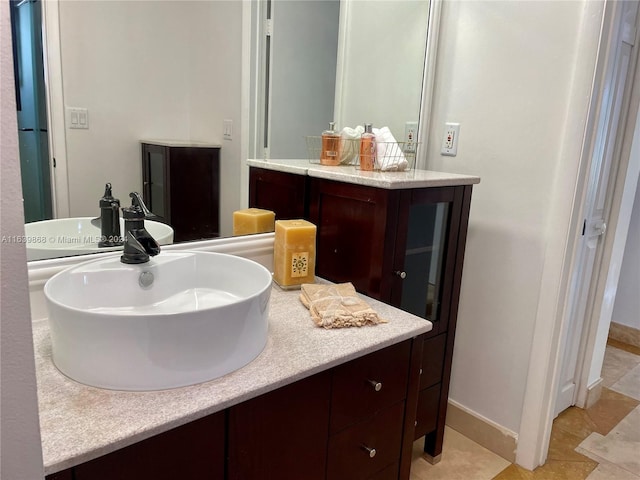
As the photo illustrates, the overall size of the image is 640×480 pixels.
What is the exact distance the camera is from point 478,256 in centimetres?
188

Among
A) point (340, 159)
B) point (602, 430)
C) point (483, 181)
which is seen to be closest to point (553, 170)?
point (483, 181)

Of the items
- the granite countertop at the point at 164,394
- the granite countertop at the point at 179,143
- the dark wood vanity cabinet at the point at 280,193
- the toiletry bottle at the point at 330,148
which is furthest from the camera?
the toiletry bottle at the point at 330,148

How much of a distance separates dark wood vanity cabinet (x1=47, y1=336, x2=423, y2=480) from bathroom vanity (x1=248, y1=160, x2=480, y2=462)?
0.28m

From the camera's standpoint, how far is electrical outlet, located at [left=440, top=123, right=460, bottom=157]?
1861 mm

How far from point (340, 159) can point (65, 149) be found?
846 millimetres

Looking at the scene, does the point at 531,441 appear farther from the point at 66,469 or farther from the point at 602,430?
the point at 66,469

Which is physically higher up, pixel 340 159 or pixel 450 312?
pixel 340 159

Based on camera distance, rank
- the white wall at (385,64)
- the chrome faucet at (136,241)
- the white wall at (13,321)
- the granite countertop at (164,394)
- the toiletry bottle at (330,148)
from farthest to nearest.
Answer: the white wall at (385,64)
the toiletry bottle at (330,148)
the chrome faucet at (136,241)
the granite countertop at (164,394)
the white wall at (13,321)

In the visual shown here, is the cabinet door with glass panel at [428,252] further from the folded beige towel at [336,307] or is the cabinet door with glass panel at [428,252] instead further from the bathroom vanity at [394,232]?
the folded beige towel at [336,307]

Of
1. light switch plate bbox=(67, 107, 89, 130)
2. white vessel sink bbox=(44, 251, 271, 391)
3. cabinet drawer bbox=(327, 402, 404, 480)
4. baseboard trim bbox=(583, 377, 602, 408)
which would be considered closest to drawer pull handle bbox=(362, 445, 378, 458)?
cabinet drawer bbox=(327, 402, 404, 480)

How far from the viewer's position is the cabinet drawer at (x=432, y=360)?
1622 millimetres

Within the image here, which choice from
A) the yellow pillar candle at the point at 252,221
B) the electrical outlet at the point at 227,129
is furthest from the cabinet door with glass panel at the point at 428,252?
the electrical outlet at the point at 227,129

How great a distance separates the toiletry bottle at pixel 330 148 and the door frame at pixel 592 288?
79 cm

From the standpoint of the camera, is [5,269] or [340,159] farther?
[340,159]
